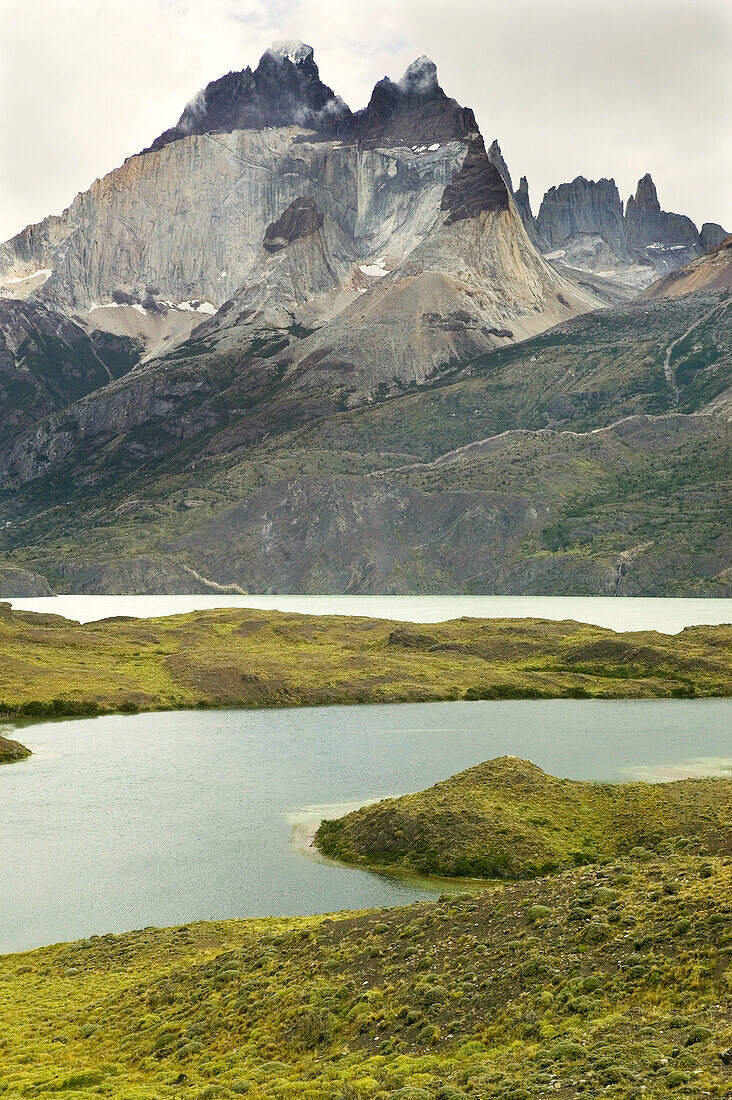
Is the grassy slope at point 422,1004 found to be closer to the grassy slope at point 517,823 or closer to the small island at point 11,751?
the grassy slope at point 517,823

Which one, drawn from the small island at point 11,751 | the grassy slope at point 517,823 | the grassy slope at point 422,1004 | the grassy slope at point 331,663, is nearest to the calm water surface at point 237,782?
the small island at point 11,751

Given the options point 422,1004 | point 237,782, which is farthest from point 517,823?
point 237,782

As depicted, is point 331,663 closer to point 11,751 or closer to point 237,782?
point 11,751

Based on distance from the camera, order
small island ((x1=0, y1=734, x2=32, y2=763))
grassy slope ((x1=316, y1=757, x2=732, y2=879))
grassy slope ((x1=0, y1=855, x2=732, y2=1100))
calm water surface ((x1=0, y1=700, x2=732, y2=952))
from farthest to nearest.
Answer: small island ((x1=0, y1=734, x2=32, y2=763)), grassy slope ((x1=316, y1=757, x2=732, y2=879)), calm water surface ((x1=0, y1=700, x2=732, y2=952)), grassy slope ((x1=0, y1=855, x2=732, y2=1100))

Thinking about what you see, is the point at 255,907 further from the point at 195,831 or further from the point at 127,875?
the point at 195,831

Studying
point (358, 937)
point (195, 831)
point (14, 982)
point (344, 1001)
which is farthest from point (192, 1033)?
point (195, 831)

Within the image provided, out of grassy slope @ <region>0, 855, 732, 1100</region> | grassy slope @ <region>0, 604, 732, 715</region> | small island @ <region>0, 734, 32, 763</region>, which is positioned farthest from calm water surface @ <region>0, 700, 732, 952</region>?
grassy slope @ <region>0, 855, 732, 1100</region>

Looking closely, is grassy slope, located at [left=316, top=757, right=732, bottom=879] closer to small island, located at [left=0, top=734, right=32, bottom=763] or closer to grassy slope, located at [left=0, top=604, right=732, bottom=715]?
small island, located at [left=0, top=734, right=32, bottom=763]
